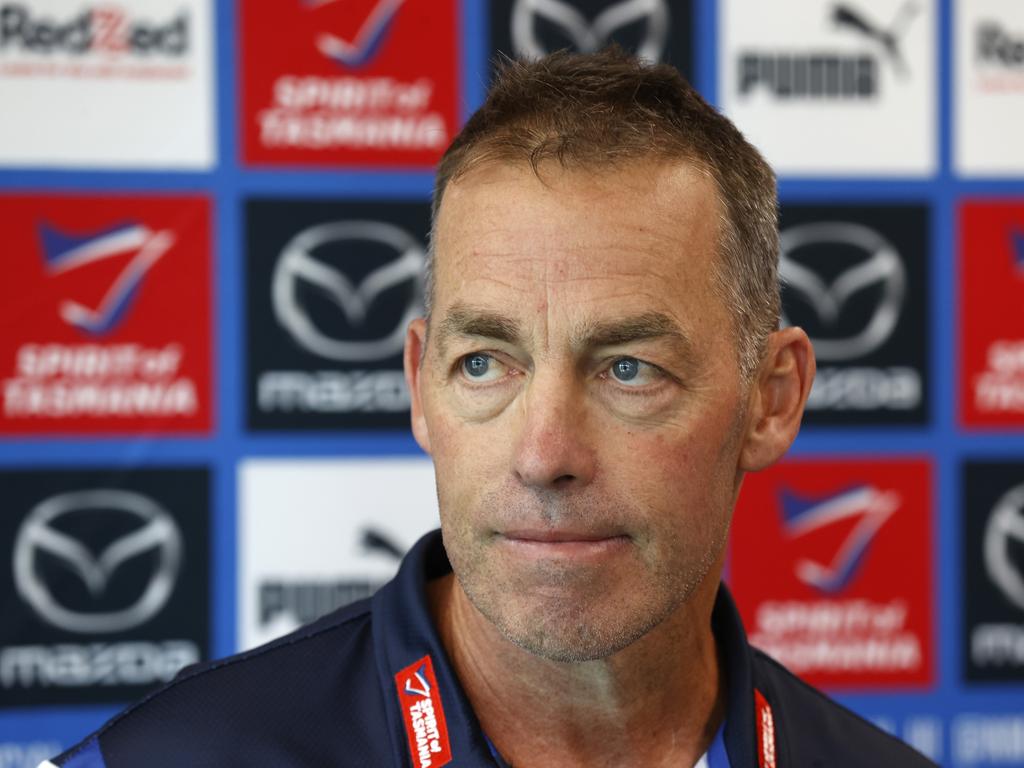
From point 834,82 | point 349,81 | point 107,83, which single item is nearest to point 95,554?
point 107,83

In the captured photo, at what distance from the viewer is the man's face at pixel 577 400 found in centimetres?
102

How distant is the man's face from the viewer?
1.02 metres

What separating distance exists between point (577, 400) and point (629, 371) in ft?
0.19

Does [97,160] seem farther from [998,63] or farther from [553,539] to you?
[998,63]

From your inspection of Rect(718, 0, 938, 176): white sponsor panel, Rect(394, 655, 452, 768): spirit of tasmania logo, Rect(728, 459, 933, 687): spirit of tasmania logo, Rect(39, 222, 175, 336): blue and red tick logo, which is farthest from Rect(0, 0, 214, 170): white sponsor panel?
Rect(394, 655, 452, 768): spirit of tasmania logo

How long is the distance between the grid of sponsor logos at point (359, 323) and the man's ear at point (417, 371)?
36.4 inches

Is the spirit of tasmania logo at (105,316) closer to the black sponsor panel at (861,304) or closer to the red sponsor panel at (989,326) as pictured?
the black sponsor panel at (861,304)

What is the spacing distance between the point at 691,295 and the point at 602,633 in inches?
11.4

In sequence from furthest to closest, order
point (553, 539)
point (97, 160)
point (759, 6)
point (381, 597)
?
point (759, 6), point (97, 160), point (381, 597), point (553, 539)

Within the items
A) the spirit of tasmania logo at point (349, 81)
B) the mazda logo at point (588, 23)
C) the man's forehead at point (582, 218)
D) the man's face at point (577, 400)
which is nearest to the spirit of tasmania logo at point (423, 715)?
the man's face at point (577, 400)

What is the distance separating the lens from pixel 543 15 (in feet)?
7.38

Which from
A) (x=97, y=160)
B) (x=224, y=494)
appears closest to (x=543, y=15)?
(x=97, y=160)

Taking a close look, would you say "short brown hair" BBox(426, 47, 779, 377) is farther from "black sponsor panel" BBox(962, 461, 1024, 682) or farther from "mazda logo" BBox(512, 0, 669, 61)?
"black sponsor panel" BBox(962, 461, 1024, 682)

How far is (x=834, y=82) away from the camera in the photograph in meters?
2.32
